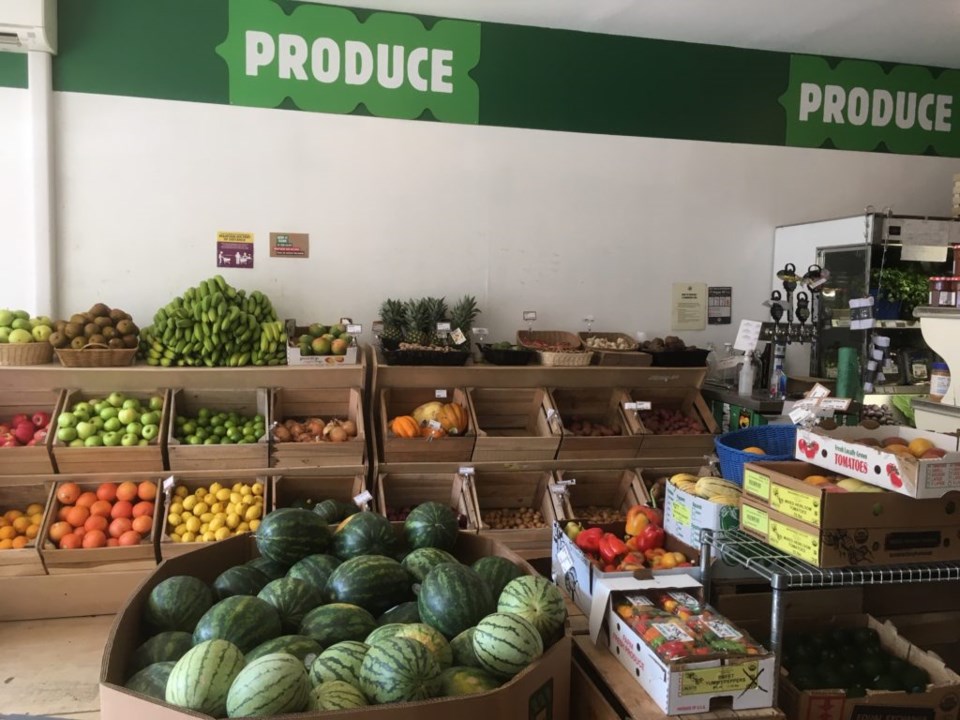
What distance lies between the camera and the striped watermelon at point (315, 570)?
1969 millimetres

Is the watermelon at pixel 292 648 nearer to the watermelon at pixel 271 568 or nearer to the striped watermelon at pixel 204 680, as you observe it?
the striped watermelon at pixel 204 680

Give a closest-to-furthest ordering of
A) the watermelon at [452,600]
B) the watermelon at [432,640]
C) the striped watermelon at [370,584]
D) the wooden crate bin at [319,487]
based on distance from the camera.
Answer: the watermelon at [432,640] < the watermelon at [452,600] < the striped watermelon at [370,584] < the wooden crate bin at [319,487]

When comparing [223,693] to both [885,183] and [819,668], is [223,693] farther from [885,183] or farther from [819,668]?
[885,183]

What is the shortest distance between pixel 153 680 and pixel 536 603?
0.88 m

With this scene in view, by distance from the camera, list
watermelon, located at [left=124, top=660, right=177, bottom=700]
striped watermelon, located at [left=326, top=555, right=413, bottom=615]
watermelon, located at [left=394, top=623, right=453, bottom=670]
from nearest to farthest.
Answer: watermelon, located at [left=124, top=660, right=177, bottom=700]
watermelon, located at [left=394, top=623, right=453, bottom=670]
striped watermelon, located at [left=326, top=555, right=413, bottom=615]

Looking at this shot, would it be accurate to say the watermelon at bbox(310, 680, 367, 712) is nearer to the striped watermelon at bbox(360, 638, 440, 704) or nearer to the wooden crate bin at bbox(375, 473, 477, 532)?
the striped watermelon at bbox(360, 638, 440, 704)

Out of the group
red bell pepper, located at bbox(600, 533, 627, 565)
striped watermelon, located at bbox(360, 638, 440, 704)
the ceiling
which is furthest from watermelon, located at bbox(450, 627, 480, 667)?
the ceiling

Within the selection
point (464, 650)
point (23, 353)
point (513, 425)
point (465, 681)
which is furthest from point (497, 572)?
point (23, 353)

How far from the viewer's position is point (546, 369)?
4289 millimetres

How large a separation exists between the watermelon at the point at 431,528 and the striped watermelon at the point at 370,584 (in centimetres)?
24

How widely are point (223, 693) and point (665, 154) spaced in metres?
4.52

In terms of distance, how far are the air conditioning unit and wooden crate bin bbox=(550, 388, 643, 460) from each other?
3473 millimetres

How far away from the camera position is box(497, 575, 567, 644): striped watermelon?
1771 millimetres

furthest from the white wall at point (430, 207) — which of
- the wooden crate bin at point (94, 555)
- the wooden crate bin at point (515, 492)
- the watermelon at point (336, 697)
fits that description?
the watermelon at point (336, 697)
